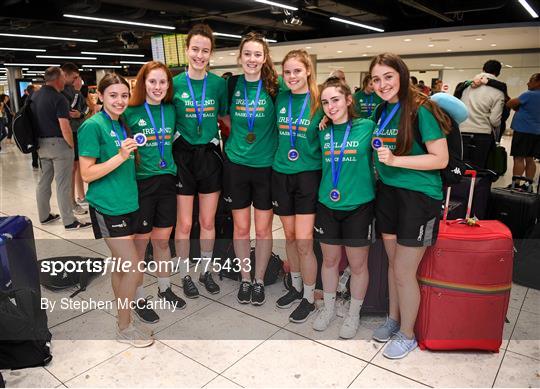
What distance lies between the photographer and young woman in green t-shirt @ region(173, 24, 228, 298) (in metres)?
2.54

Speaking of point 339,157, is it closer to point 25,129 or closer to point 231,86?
point 231,86

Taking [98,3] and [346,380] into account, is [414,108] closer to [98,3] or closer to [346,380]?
[346,380]

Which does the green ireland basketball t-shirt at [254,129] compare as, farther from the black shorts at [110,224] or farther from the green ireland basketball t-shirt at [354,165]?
the black shorts at [110,224]

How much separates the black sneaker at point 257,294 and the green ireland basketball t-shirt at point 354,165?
0.89 meters

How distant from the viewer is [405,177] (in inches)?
82.4

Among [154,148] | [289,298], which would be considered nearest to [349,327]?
[289,298]

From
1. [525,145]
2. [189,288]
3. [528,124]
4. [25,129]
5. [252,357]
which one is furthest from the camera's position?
[525,145]

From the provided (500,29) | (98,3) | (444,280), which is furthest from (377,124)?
(500,29)

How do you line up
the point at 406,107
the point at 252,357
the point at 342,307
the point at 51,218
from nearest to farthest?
the point at 406,107, the point at 252,357, the point at 342,307, the point at 51,218

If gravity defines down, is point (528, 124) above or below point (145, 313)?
above

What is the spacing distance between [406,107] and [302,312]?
4.57ft

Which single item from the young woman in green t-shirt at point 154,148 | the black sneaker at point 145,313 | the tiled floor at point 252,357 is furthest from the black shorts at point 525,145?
the black sneaker at point 145,313

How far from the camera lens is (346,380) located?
2070 mm

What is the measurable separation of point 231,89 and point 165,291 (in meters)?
1.42
